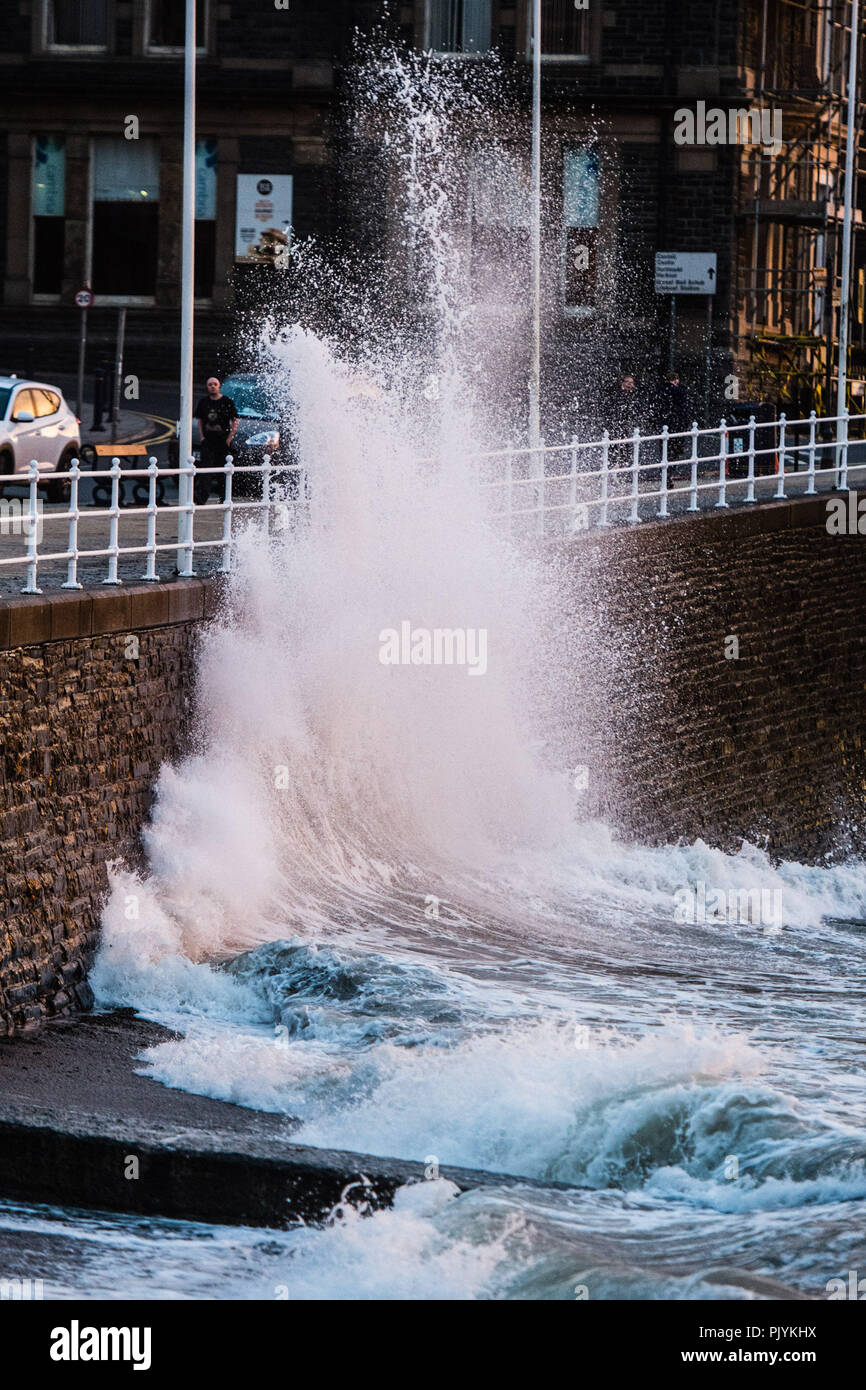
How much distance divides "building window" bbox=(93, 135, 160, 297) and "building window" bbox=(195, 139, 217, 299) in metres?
0.85

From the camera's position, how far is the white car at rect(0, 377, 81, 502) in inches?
969

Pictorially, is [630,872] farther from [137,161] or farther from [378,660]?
[137,161]

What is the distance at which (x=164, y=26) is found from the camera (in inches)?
1599

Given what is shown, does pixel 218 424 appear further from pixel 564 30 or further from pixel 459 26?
pixel 459 26

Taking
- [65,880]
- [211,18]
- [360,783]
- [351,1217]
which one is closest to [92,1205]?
[351,1217]

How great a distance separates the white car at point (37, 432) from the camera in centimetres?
2462

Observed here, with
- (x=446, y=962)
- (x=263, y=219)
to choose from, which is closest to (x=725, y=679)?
(x=446, y=962)

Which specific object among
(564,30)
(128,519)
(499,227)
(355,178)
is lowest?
(128,519)

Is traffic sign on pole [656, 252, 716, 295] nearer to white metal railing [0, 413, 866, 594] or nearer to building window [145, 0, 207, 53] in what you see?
white metal railing [0, 413, 866, 594]
